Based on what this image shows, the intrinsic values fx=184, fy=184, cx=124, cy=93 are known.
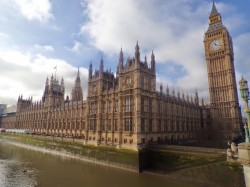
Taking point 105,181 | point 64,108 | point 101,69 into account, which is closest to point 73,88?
point 64,108

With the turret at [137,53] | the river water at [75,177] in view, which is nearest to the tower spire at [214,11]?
the turret at [137,53]

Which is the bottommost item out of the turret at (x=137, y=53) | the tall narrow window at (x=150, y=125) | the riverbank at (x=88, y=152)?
the riverbank at (x=88, y=152)

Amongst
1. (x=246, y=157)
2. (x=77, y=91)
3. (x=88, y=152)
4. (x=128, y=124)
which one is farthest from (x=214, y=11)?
(x=246, y=157)

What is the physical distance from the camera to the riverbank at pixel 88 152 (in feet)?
147

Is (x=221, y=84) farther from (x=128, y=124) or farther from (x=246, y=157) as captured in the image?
(x=246, y=157)

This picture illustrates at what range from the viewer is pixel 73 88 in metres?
138

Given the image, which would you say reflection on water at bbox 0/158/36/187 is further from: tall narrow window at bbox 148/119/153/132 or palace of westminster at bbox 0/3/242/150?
tall narrow window at bbox 148/119/153/132

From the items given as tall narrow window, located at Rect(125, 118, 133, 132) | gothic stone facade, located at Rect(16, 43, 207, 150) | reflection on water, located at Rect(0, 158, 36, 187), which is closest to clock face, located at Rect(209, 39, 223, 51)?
gothic stone facade, located at Rect(16, 43, 207, 150)

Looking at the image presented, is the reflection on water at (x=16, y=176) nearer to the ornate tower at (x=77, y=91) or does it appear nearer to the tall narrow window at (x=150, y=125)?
the tall narrow window at (x=150, y=125)

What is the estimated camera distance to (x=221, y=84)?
9325 cm

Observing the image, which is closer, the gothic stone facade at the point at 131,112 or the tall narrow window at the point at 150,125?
the gothic stone facade at the point at 131,112

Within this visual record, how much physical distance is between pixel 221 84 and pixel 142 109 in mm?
→ 62467

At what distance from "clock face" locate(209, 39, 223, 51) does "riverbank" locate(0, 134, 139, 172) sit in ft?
255

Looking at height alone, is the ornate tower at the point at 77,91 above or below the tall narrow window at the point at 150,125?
above
